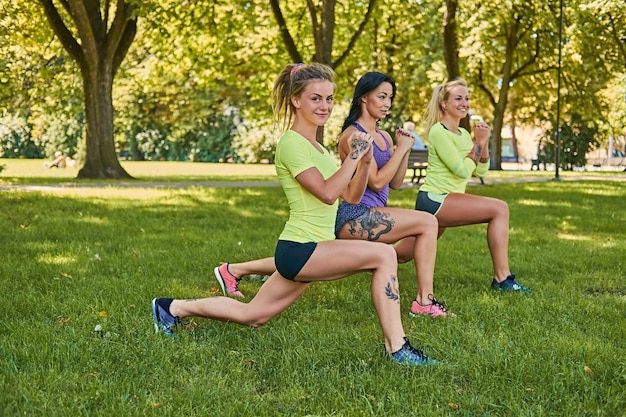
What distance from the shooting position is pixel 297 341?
4.52 metres

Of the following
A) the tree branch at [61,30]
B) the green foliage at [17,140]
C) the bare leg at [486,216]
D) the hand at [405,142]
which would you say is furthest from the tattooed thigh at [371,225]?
the green foliage at [17,140]

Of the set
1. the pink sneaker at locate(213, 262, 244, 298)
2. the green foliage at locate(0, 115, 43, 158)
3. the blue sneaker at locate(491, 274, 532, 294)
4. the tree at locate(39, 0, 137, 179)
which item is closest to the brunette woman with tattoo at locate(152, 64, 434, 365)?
the pink sneaker at locate(213, 262, 244, 298)

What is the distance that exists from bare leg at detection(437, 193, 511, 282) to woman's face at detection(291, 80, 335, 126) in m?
2.23

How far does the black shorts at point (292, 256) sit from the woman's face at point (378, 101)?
1.40 m

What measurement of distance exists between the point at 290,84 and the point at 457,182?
2437 mm

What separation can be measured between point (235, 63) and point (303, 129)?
22.7m

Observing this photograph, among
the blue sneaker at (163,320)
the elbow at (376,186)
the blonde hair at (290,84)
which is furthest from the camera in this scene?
the elbow at (376,186)

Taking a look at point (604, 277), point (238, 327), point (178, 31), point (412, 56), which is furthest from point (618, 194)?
point (412, 56)

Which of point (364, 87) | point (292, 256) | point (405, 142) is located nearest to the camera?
point (292, 256)

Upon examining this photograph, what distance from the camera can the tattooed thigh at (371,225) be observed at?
16.9 feet

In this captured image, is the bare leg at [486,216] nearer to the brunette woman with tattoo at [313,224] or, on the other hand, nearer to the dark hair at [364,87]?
the dark hair at [364,87]

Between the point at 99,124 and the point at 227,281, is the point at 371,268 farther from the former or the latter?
the point at 99,124

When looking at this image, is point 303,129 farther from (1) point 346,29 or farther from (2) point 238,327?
(1) point 346,29

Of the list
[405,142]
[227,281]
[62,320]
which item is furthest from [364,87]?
[62,320]
